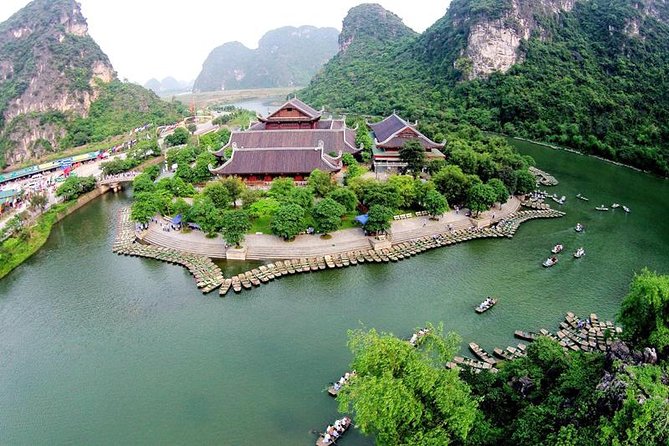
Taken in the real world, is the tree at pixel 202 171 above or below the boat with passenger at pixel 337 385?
above

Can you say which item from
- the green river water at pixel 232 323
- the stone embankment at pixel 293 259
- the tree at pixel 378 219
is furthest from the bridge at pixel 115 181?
the tree at pixel 378 219

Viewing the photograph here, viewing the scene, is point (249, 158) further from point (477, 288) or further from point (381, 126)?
point (477, 288)

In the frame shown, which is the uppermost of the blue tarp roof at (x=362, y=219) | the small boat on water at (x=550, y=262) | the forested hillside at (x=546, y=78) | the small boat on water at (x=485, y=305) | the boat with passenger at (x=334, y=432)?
the forested hillside at (x=546, y=78)

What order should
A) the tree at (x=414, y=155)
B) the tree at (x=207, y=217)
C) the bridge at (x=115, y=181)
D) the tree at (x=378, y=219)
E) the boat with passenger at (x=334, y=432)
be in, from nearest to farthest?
the boat with passenger at (x=334, y=432), the tree at (x=378, y=219), the tree at (x=207, y=217), the tree at (x=414, y=155), the bridge at (x=115, y=181)

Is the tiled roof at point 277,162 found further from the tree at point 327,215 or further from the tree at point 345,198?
the tree at point 327,215

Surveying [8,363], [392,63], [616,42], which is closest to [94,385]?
[8,363]

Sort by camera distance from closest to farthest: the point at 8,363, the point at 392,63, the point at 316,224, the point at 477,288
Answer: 1. the point at 8,363
2. the point at 477,288
3. the point at 316,224
4. the point at 392,63

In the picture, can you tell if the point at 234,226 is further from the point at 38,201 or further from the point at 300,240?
the point at 38,201

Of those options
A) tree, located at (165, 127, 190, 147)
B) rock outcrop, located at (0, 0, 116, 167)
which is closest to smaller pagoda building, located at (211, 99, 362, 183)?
tree, located at (165, 127, 190, 147)
